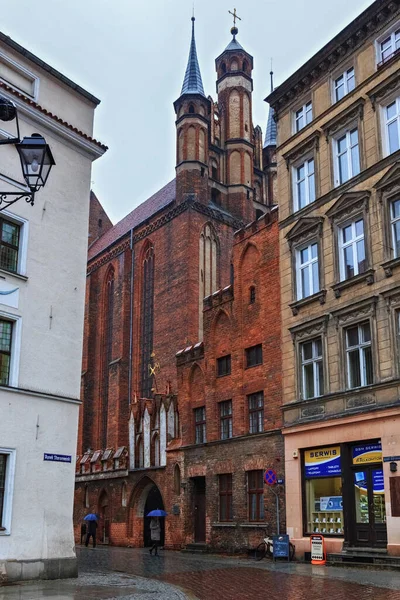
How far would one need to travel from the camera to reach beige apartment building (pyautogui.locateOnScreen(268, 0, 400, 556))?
2033cm

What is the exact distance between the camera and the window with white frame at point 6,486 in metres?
15.4

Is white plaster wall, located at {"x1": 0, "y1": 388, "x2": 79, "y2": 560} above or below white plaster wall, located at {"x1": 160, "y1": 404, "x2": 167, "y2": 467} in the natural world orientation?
below

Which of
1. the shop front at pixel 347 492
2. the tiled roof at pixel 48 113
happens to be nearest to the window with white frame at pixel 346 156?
the tiled roof at pixel 48 113

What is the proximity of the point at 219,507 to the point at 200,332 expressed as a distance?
602 inches

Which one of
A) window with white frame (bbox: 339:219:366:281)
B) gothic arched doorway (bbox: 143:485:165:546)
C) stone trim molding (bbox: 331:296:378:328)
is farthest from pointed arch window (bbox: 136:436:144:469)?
window with white frame (bbox: 339:219:366:281)

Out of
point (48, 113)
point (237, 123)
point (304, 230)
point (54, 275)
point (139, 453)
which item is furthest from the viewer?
point (237, 123)

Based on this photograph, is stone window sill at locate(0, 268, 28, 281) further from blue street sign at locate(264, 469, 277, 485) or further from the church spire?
the church spire

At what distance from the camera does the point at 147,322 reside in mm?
45875

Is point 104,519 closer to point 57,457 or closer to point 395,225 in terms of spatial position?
point 57,457

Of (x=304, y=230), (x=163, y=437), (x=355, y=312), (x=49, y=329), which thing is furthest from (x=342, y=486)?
(x=163, y=437)

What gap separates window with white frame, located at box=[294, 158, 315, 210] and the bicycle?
449 inches

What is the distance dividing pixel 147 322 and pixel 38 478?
29.6 meters

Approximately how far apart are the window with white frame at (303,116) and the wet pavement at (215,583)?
15.1 m

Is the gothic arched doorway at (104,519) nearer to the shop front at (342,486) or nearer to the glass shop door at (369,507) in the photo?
the shop front at (342,486)
